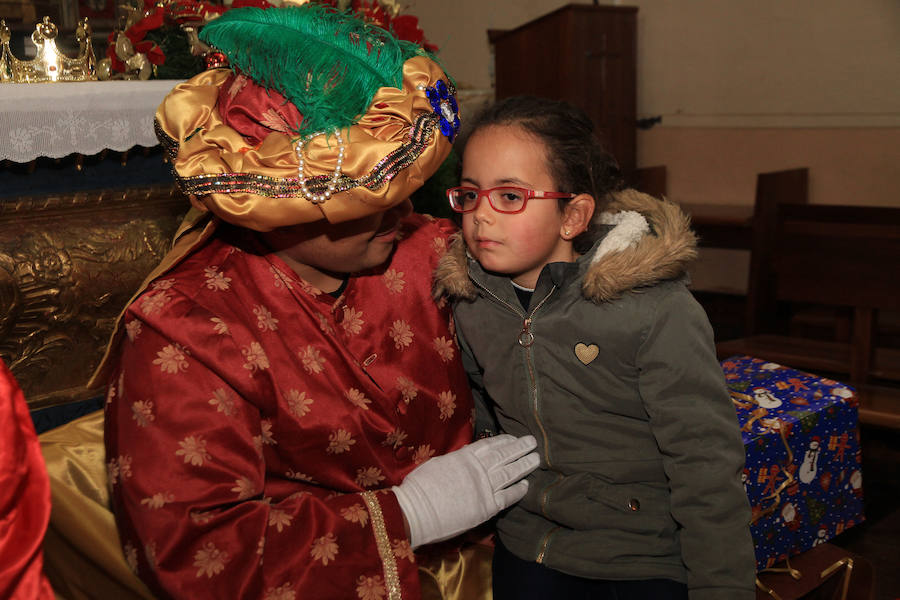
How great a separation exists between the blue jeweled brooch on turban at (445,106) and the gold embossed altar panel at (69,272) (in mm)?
1606

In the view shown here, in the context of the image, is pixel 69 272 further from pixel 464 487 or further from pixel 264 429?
pixel 464 487

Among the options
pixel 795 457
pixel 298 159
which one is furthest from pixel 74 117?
pixel 795 457

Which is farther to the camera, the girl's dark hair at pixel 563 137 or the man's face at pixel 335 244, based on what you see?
the girl's dark hair at pixel 563 137

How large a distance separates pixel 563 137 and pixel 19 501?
46.7 inches

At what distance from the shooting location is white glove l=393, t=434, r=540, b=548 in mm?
1566

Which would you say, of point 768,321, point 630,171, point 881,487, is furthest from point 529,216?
point 630,171

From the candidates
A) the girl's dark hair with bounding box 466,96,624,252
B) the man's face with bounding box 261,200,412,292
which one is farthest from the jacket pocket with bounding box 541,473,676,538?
the man's face with bounding box 261,200,412,292

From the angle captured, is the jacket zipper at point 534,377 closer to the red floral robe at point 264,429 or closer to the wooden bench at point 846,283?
the red floral robe at point 264,429

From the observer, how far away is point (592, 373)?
67.2 inches

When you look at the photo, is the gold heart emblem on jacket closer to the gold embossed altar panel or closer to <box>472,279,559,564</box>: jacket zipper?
<box>472,279,559,564</box>: jacket zipper

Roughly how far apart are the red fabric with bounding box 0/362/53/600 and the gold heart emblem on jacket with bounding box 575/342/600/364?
40.0 inches

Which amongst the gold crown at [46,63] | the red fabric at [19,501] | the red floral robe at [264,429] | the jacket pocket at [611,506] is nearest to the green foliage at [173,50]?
the gold crown at [46,63]

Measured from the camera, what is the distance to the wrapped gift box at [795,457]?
1.93m

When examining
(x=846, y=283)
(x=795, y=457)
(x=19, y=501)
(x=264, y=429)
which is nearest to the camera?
(x=19, y=501)
